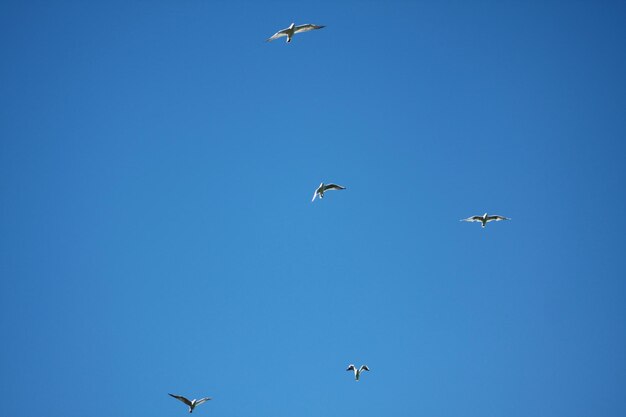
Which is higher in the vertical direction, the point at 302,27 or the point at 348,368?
the point at 302,27

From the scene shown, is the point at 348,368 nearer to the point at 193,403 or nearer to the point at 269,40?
the point at 193,403

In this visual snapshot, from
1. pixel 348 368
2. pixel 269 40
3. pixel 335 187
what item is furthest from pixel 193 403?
pixel 269 40

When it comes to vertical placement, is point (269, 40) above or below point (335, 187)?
above

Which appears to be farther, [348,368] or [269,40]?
[348,368]

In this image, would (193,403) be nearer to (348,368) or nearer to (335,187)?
(348,368)

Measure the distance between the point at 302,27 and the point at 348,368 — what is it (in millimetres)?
31540

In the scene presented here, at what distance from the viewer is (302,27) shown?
5381cm

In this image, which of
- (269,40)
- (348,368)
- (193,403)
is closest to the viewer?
(269,40)

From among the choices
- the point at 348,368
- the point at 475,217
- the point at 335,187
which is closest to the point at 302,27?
the point at 335,187

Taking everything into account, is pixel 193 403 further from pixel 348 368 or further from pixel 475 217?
pixel 475 217

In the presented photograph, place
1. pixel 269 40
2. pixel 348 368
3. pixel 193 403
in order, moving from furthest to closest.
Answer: pixel 348 368
pixel 193 403
pixel 269 40

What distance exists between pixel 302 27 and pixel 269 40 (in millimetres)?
3019

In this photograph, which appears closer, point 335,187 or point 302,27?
point 302,27

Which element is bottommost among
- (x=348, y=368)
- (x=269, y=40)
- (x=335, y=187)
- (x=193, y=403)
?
(x=193, y=403)
